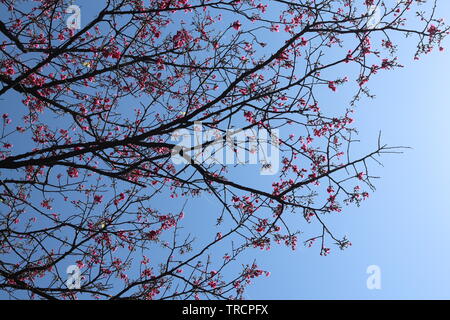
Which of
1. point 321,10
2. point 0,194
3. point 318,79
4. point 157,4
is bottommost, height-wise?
point 0,194

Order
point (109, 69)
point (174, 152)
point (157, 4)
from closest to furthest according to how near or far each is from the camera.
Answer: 1. point (174, 152)
2. point (109, 69)
3. point (157, 4)

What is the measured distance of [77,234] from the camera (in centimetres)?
543

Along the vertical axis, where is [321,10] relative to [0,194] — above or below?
above

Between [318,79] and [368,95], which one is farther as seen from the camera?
[368,95]

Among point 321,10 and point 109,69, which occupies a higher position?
point 321,10
